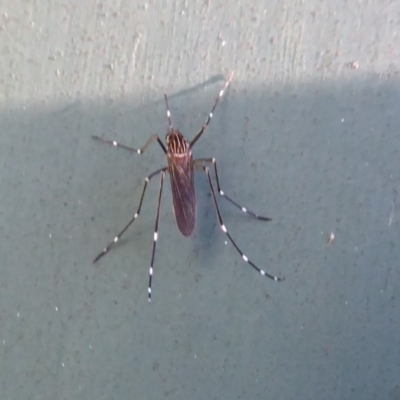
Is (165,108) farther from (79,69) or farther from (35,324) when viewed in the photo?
(35,324)

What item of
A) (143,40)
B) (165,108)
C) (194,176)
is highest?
(143,40)

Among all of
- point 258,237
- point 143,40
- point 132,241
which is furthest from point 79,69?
point 258,237

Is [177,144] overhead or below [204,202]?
overhead

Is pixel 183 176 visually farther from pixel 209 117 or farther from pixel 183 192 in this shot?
pixel 209 117

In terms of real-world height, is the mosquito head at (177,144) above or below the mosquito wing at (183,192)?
above

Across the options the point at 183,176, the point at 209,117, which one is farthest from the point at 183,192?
the point at 209,117
